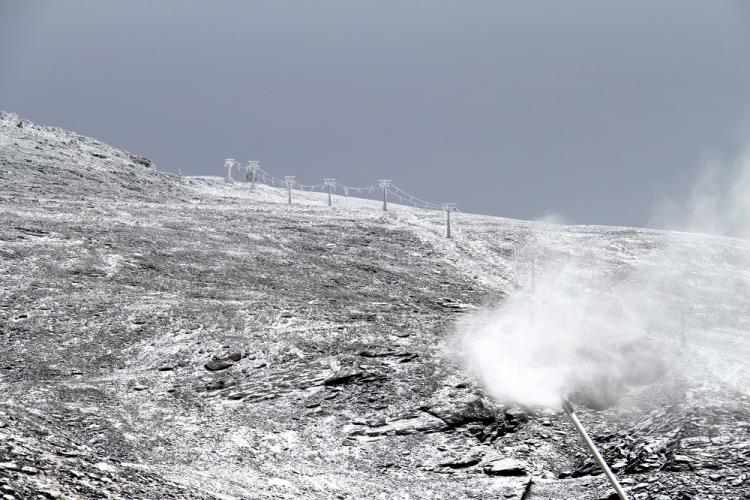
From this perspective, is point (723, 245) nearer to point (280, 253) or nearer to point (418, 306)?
point (418, 306)

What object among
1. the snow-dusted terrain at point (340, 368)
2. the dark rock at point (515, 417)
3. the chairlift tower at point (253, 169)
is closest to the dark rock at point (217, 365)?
the snow-dusted terrain at point (340, 368)

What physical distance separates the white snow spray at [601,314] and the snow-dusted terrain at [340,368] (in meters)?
0.11

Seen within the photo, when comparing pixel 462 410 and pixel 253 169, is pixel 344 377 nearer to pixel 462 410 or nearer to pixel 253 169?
pixel 462 410

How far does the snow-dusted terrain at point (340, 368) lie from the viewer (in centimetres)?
913

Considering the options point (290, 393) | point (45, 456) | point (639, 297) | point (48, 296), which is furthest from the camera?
point (639, 297)

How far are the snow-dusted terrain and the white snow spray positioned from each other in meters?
0.11

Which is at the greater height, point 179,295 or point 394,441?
point 179,295

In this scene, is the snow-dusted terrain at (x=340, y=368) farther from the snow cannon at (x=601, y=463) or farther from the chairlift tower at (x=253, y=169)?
the chairlift tower at (x=253, y=169)

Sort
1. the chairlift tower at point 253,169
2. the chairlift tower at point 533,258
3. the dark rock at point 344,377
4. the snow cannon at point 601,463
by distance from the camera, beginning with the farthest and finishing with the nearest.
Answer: the chairlift tower at point 253,169, the chairlift tower at point 533,258, the dark rock at point 344,377, the snow cannon at point 601,463

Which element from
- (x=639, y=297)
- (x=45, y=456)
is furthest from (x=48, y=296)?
(x=639, y=297)

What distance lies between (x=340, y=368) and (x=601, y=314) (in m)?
12.6

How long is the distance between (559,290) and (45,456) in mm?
21503

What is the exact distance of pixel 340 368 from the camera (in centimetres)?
1342

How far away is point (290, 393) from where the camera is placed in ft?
41.1
